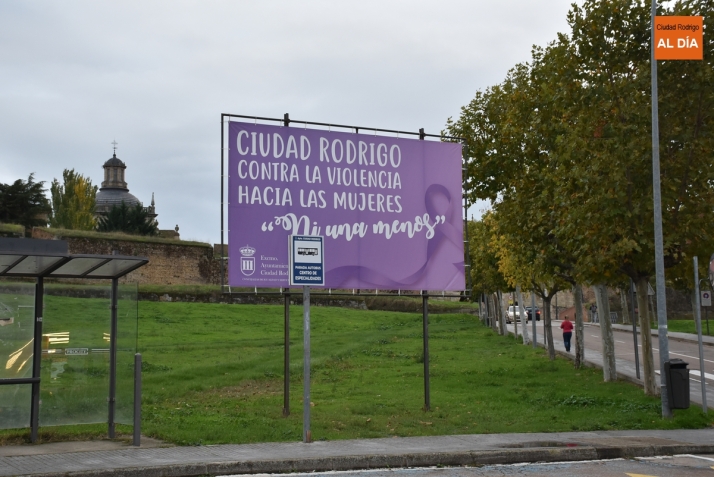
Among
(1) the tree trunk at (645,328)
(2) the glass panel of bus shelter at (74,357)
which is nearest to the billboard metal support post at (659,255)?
(1) the tree trunk at (645,328)

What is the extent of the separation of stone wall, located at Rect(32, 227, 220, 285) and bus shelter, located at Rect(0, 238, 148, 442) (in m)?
51.1

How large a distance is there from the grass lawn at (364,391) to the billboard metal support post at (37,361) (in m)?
0.52

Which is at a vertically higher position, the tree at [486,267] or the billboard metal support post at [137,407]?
the tree at [486,267]

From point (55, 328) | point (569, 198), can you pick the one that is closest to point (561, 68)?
point (569, 198)

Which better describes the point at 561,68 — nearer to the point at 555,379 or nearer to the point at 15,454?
the point at 555,379

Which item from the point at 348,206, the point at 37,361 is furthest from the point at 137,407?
the point at 348,206

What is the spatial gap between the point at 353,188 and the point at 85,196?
261 ft

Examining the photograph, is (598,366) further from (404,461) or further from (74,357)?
(74,357)

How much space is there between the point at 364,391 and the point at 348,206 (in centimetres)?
589

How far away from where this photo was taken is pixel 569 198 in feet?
67.7

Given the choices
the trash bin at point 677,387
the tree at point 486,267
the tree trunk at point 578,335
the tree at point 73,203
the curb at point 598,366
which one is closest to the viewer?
the trash bin at point 677,387

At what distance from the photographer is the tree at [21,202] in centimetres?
6756

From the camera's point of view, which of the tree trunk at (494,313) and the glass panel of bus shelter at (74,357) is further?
the tree trunk at (494,313)

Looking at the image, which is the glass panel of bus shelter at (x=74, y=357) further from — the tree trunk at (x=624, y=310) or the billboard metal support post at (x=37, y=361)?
the tree trunk at (x=624, y=310)
